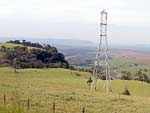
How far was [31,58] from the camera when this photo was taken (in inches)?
4611

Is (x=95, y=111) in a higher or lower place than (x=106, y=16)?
lower

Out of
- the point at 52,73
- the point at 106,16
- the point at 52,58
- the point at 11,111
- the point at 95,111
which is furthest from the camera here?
the point at 52,58

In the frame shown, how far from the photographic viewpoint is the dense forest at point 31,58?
111 meters

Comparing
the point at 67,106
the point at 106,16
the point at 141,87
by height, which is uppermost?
the point at 106,16

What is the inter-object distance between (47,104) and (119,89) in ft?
154

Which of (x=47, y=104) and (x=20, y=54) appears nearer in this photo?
(x=47, y=104)

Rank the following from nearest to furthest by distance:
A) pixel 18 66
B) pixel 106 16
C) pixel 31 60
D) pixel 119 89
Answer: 1. pixel 106 16
2. pixel 119 89
3. pixel 18 66
4. pixel 31 60

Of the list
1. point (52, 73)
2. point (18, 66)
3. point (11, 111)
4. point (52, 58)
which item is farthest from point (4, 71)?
point (11, 111)

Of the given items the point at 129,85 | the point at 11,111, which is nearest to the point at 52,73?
the point at 129,85

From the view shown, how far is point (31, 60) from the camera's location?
11444 centimetres

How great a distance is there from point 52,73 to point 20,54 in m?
34.3

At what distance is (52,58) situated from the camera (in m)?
127

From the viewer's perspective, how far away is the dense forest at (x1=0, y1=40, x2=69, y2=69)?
111 metres

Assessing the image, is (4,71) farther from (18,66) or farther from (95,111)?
(95,111)
